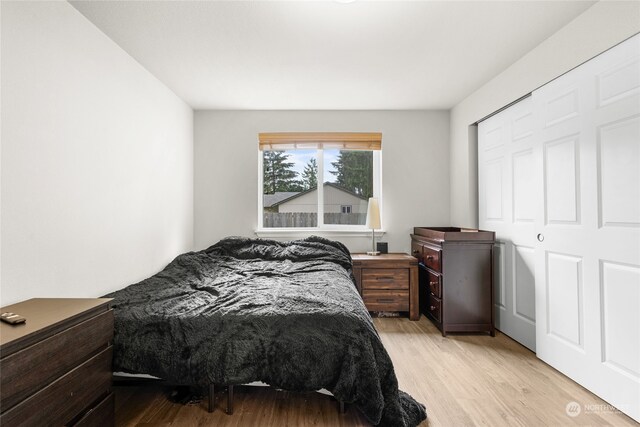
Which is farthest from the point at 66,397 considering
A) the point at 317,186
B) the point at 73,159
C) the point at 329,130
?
the point at 329,130

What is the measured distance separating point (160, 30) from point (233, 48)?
49 cm

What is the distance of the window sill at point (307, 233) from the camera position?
3984 millimetres

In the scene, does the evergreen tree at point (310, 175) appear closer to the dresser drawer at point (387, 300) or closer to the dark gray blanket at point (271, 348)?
the dresser drawer at point (387, 300)

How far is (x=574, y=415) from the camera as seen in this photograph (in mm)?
1811

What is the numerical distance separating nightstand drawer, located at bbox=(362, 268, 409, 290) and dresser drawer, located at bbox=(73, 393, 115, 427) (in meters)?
2.37

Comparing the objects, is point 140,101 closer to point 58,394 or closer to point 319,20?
point 319,20

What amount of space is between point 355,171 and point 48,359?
3464mm

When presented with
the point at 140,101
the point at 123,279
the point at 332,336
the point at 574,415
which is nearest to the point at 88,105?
the point at 140,101

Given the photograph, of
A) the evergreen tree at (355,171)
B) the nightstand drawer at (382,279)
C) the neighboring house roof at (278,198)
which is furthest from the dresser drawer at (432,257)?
the neighboring house roof at (278,198)

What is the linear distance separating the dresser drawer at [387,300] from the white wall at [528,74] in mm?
1065

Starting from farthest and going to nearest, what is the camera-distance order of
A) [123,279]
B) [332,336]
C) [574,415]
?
[123,279], [574,415], [332,336]

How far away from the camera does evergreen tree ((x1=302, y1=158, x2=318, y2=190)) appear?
13.6ft

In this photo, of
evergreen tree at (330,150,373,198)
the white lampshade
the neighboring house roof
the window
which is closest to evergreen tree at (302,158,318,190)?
the window

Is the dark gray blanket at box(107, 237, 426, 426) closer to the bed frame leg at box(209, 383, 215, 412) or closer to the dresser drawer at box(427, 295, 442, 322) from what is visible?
the bed frame leg at box(209, 383, 215, 412)
